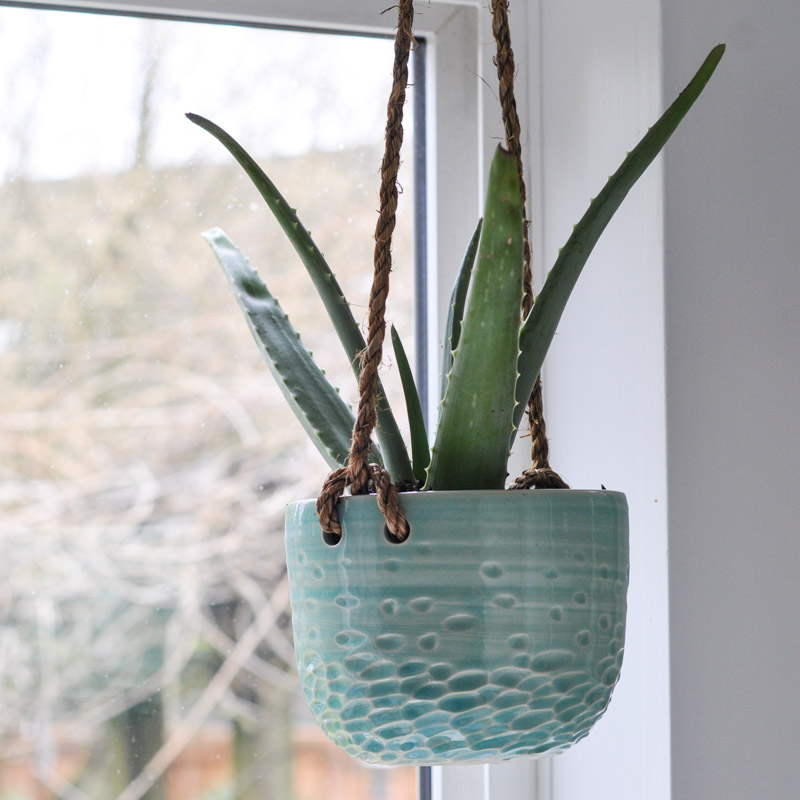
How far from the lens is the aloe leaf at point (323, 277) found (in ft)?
1.82

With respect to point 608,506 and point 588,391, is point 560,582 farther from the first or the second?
point 588,391

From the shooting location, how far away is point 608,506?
1.65ft

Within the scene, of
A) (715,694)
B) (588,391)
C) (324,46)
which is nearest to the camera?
(715,694)

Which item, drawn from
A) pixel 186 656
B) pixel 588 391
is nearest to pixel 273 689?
pixel 186 656

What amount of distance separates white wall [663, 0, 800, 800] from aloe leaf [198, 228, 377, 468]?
0.29m

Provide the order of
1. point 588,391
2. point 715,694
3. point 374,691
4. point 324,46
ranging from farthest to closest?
point 324,46 → point 588,391 → point 715,694 → point 374,691

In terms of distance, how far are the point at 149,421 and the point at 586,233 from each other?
490 mm

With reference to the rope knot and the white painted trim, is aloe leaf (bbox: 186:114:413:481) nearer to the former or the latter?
the rope knot

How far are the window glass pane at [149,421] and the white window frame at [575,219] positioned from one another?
0.06 m

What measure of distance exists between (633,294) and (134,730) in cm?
57

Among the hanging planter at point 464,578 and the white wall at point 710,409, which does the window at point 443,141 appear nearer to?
the white wall at point 710,409

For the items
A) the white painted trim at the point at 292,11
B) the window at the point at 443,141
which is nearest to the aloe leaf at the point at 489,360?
the window at the point at 443,141

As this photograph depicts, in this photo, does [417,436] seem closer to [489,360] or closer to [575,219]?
[489,360]

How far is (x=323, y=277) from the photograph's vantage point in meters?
0.58
